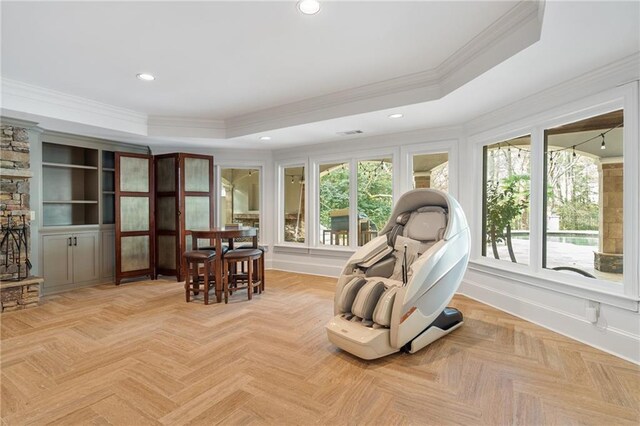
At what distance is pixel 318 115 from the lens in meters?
4.12

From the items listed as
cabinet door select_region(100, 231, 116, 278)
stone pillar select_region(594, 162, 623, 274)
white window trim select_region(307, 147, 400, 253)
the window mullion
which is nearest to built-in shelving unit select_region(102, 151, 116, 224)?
cabinet door select_region(100, 231, 116, 278)

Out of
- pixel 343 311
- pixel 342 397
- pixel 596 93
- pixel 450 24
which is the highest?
pixel 450 24

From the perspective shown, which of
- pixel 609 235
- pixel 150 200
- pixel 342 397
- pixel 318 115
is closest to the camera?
pixel 342 397

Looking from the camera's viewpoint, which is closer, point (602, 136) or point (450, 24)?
point (450, 24)

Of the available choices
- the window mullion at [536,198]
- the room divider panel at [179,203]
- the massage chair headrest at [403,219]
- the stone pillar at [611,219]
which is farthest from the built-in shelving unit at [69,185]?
the stone pillar at [611,219]

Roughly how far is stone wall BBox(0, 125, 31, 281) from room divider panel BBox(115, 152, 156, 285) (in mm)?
1099

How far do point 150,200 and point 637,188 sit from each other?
6.13 m

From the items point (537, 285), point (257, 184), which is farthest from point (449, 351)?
point (257, 184)

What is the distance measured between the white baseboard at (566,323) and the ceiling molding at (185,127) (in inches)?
177

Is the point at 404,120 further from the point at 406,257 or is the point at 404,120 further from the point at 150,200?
the point at 150,200

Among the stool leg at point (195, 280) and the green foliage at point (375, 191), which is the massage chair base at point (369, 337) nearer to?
the stool leg at point (195, 280)

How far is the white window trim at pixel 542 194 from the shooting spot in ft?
8.29

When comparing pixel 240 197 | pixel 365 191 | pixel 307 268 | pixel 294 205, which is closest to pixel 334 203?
pixel 365 191

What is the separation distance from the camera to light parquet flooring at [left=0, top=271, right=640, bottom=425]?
1876mm
